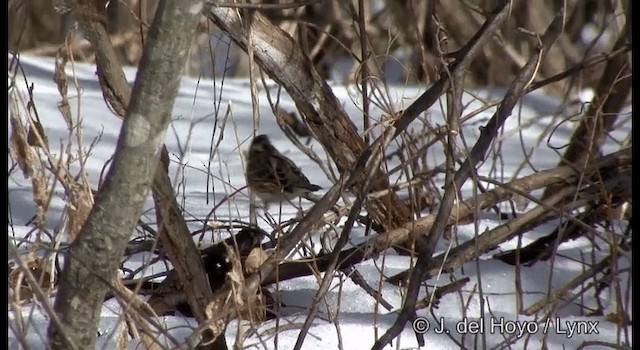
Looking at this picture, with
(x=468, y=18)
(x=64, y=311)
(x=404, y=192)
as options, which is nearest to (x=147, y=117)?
(x=64, y=311)

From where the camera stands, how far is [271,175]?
4.27 meters

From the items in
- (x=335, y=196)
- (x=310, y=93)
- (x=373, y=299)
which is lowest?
(x=373, y=299)

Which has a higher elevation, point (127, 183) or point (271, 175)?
point (271, 175)

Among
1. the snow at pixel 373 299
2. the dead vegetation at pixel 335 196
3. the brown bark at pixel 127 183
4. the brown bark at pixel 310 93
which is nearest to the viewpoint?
the brown bark at pixel 127 183

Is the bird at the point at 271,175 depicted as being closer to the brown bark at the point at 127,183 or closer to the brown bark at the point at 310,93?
the brown bark at the point at 310,93

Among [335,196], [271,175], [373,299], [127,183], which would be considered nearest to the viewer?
[127,183]

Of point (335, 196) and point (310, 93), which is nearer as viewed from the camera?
point (335, 196)

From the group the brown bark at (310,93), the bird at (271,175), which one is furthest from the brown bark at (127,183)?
the bird at (271,175)

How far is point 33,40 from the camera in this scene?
31.3ft

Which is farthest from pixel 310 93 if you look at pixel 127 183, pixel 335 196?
pixel 127 183

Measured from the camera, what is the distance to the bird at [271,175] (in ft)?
13.1

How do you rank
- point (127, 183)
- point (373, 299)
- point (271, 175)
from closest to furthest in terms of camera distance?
point (127, 183)
point (373, 299)
point (271, 175)

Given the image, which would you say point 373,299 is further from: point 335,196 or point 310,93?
point 310,93
